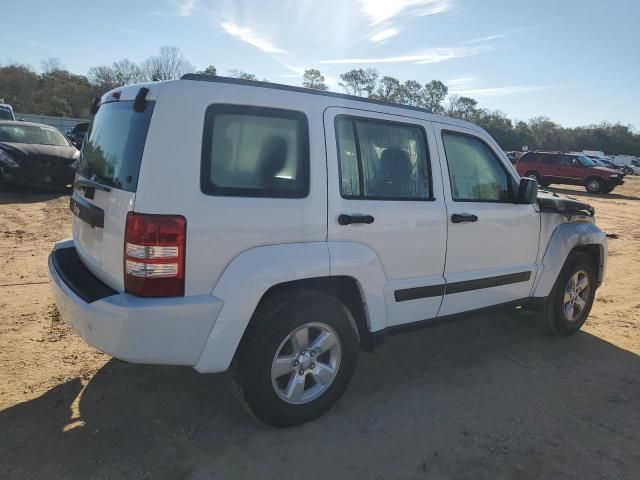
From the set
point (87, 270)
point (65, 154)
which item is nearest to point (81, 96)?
point (65, 154)

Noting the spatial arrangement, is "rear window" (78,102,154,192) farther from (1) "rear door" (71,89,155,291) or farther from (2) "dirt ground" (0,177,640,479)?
(2) "dirt ground" (0,177,640,479)

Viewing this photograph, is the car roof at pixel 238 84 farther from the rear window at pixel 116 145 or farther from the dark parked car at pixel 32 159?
the dark parked car at pixel 32 159

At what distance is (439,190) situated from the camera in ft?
10.9

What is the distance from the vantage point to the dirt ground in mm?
2527

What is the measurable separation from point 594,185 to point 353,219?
78.0ft

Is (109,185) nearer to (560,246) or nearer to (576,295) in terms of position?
(560,246)

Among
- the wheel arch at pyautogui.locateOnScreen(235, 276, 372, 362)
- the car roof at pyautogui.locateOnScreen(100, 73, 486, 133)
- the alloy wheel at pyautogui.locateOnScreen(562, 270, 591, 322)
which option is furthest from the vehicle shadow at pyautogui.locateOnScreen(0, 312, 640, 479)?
the car roof at pyautogui.locateOnScreen(100, 73, 486, 133)

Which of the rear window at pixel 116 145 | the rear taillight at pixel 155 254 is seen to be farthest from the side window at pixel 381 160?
the rear window at pixel 116 145

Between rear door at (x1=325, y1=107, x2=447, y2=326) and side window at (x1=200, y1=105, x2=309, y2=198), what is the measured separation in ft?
0.67

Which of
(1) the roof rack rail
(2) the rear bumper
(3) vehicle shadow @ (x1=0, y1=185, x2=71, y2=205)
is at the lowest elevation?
(3) vehicle shadow @ (x1=0, y1=185, x2=71, y2=205)

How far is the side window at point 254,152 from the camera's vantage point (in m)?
2.43

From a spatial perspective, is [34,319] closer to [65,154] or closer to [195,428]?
[195,428]

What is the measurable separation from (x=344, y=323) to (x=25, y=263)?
4.80 meters

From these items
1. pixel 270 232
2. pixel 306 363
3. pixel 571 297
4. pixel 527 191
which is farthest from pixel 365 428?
pixel 571 297
